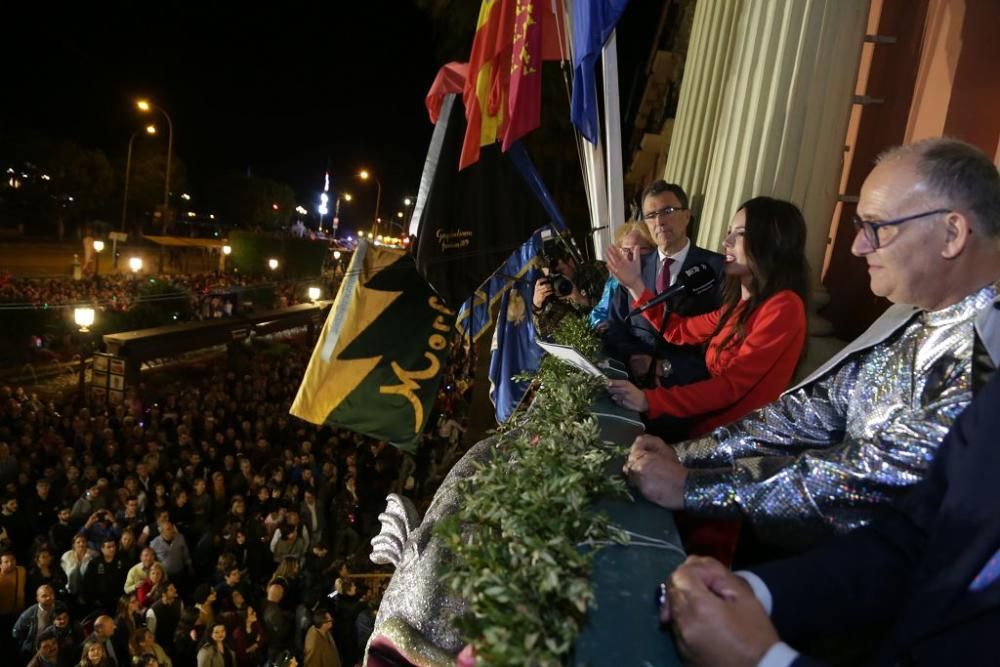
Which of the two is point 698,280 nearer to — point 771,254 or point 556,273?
point 771,254

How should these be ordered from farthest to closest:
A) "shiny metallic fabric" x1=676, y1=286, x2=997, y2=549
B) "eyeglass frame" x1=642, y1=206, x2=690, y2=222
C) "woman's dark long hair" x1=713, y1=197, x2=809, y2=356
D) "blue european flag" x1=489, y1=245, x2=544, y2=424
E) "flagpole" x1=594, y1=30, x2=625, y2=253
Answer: "blue european flag" x1=489, y1=245, x2=544, y2=424 < "flagpole" x1=594, y1=30, x2=625, y2=253 < "eyeglass frame" x1=642, y1=206, x2=690, y2=222 < "woman's dark long hair" x1=713, y1=197, x2=809, y2=356 < "shiny metallic fabric" x1=676, y1=286, x2=997, y2=549

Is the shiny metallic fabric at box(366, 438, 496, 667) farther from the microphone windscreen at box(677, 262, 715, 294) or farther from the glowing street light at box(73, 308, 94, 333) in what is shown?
the glowing street light at box(73, 308, 94, 333)

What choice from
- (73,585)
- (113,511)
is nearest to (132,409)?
(113,511)

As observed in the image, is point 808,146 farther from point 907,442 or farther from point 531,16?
point 907,442

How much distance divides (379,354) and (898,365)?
566 cm

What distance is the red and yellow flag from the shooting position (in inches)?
219

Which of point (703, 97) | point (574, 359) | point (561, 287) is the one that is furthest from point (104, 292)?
point (574, 359)

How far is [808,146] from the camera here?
4.84 meters

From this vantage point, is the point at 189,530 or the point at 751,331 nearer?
the point at 751,331

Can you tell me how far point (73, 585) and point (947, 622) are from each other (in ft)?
30.0

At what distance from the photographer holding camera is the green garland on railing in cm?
238

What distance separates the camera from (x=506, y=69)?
Answer: 612 cm

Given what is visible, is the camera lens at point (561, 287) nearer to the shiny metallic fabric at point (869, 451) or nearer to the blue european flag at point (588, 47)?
the blue european flag at point (588, 47)

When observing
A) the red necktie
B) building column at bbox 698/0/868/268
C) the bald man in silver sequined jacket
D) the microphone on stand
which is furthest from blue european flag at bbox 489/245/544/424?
the bald man in silver sequined jacket
